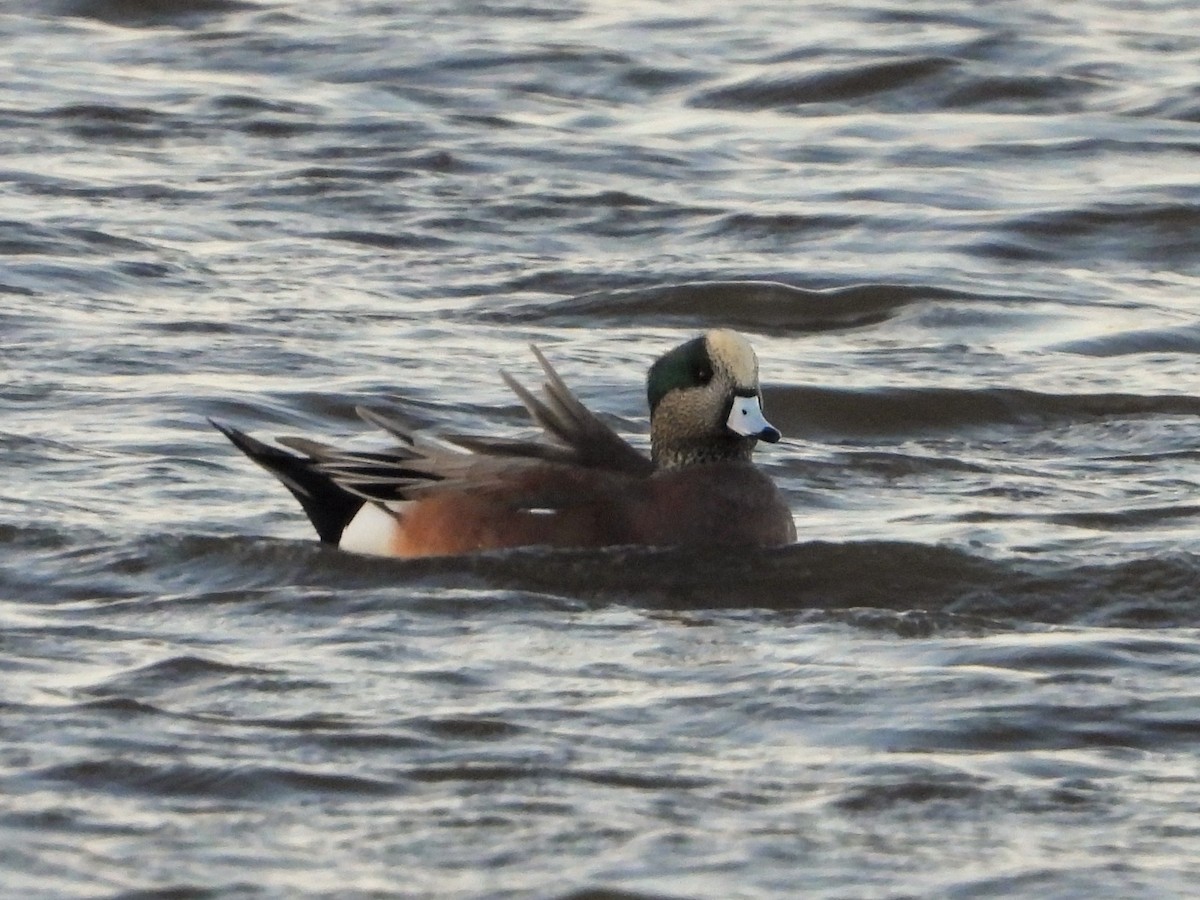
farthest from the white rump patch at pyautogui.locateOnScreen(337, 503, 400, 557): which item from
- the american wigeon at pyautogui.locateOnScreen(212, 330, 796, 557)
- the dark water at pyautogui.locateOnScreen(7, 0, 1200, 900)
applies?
the dark water at pyautogui.locateOnScreen(7, 0, 1200, 900)

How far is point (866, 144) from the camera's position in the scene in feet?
47.1

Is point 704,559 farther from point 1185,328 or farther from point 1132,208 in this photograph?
point 1132,208

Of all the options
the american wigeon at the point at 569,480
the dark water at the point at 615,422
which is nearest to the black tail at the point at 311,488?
the american wigeon at the point at 569,480

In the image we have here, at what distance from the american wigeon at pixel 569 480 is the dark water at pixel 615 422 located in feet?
0.36

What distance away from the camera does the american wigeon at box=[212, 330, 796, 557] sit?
287 inches

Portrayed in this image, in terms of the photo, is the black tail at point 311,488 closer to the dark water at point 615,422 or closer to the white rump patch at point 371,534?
the white rump patch at point 371,534

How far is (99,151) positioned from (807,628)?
7.75 metres

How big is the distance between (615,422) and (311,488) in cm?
197

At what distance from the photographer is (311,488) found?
748 cm

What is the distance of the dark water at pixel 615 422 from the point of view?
5129 millimetres

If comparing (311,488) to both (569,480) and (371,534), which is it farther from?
(569,480)

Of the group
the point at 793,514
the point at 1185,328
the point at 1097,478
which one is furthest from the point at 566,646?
the point at 1185,328

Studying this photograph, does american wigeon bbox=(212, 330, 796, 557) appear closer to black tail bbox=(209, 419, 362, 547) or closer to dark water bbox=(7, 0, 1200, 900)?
black tail bbox=(209, 419, 362, 547)

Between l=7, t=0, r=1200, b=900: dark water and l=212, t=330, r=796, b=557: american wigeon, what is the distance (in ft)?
0.36
